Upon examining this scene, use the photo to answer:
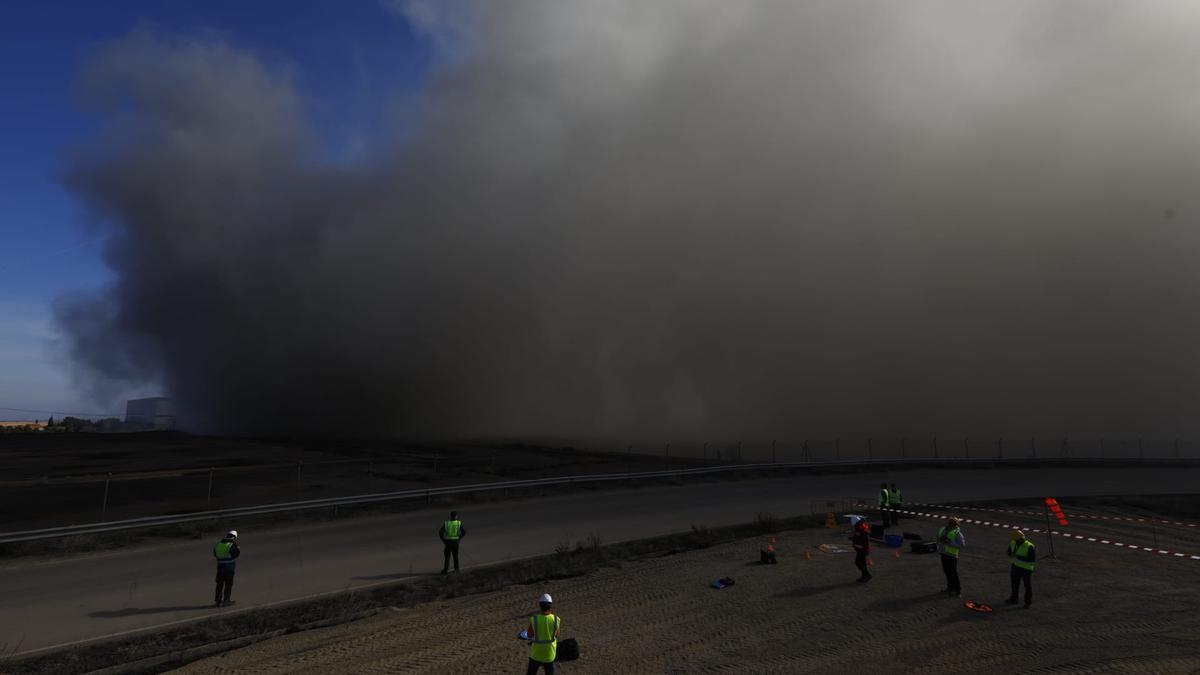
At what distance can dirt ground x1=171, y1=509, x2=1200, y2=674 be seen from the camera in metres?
8.03

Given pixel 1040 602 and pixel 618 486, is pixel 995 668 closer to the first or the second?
pixel 1040 602

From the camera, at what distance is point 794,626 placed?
31.1ft

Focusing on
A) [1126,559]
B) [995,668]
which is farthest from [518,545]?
[1126,559]

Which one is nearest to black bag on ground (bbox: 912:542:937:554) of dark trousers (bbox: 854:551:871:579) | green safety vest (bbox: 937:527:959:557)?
dark trousers (bbox: 854:551:871:579)

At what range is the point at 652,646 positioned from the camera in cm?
867

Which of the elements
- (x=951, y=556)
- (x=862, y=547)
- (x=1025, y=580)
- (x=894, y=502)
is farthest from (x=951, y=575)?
(x=894, y=502)

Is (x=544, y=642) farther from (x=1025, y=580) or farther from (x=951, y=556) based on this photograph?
(x=1025, y=580)

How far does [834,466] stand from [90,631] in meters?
33.1

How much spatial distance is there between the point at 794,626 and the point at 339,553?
10230mm

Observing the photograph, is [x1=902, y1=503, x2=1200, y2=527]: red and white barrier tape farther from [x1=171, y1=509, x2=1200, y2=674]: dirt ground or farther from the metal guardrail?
the metal guardrail

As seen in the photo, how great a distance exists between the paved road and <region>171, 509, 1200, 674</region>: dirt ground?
2.73 m

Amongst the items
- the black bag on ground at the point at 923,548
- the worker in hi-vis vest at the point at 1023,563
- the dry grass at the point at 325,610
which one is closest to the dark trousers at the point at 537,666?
the dry grass at the point at 325,610

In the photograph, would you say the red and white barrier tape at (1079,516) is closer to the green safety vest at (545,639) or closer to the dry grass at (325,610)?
the dry grass at (325,610)

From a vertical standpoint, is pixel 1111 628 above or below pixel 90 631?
above
